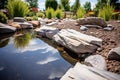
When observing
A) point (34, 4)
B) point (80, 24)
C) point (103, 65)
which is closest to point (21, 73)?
point (103, 65)

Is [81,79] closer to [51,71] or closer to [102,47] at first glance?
[51,71]

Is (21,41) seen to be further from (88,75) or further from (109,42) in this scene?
(88,75)

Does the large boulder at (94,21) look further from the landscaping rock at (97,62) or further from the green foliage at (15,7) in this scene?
the green foliage at (15,7)

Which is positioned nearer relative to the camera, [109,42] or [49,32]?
[109,42]

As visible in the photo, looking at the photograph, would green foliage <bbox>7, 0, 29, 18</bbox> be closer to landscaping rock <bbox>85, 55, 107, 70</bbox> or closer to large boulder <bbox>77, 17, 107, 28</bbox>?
large boulder <bbox>77, 17, 107, 28</bbox>

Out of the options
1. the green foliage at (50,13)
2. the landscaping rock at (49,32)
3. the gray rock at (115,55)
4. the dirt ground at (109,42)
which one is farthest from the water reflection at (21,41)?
the green foliage at (50,13)

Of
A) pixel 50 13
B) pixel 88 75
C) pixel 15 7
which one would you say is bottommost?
pixel 88 75

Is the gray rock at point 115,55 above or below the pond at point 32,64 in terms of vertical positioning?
above

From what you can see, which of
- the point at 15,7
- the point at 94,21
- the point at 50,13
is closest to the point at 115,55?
the point at 94,21

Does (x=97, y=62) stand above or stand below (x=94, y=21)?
below

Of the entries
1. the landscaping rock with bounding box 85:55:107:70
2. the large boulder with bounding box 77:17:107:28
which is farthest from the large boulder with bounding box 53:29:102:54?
the large boulder with bounding box 77:17:107:28

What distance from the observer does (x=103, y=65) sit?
10.1ft

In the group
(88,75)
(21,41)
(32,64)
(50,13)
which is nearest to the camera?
(88,75)

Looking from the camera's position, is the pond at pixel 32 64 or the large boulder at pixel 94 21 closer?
the pond at pixel 32 64
